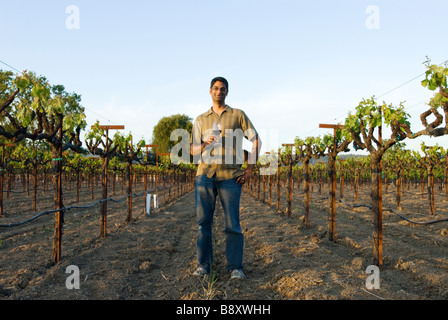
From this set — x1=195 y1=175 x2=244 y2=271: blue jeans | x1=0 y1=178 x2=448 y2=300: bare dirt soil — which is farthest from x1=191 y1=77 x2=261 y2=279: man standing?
x1=0 y1=178 x2=448 y2=300: bare dirt soil

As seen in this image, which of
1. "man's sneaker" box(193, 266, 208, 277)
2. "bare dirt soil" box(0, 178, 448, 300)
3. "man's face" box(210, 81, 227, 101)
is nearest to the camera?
"bare dirt soil" box(0, 178, 448, 300)

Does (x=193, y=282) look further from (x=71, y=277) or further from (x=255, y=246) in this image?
(x=255, y=246)

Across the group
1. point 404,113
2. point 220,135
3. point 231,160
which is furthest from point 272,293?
point 404,113

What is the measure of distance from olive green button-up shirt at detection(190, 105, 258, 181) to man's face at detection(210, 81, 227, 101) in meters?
0.16

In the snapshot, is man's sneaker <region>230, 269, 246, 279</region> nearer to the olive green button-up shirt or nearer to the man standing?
the man standing

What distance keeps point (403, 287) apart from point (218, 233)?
4.66 metres

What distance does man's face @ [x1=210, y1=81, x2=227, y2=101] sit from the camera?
355cm

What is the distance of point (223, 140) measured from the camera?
141 inches

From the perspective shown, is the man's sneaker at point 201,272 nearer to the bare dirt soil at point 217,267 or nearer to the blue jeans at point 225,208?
the bare dirt soil at point 217,267

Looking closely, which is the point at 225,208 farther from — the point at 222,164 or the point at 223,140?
the point at 223,140

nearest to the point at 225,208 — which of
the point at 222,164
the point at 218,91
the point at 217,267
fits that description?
the point at 222,164

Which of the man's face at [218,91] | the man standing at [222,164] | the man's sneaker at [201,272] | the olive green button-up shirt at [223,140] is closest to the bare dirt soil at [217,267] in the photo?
the man's sneaker at [201,272]

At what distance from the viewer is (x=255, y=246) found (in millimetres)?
6410

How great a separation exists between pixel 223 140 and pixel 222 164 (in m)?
0.29
